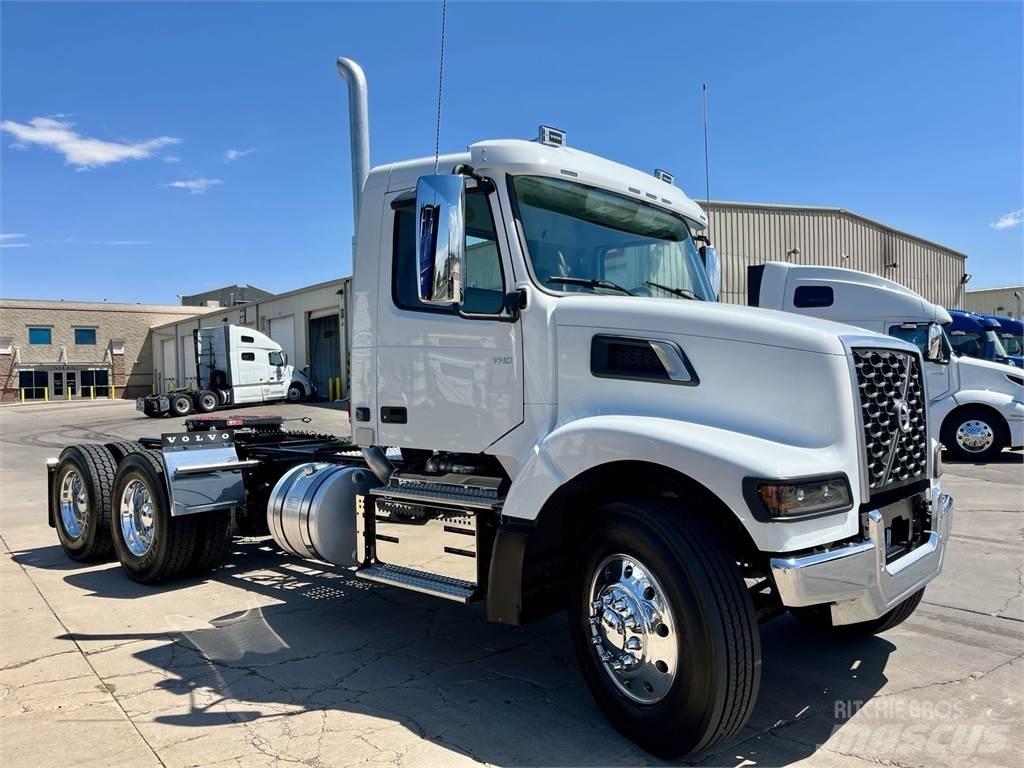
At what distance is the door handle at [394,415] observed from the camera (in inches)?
170

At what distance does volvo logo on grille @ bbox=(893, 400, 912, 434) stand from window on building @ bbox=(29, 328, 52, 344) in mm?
59629

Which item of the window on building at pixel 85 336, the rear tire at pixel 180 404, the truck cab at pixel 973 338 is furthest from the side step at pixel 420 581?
the window on building at pixel 85 336

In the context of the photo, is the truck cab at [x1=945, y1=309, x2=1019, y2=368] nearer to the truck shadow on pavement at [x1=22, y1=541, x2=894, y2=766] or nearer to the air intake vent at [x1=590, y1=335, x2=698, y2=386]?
the truck shadow on pavement at [x1=22, y1=541, x2=894, y2=766]

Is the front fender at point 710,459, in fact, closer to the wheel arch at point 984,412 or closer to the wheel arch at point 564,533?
the wheel arch at point 564,533

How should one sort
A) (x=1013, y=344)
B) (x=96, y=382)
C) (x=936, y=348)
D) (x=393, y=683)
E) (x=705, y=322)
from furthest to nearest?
(x=96, y=382), (x=1013, y=344), (x=936, y=348), (x=393, y=683), (x=705, y=322)

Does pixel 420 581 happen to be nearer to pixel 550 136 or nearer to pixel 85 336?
pixel 550 136

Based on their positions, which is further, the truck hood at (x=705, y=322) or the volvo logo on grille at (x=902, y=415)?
the volvo logo on grille at (x=902, y=415)

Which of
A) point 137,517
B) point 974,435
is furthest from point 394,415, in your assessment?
point 974,435

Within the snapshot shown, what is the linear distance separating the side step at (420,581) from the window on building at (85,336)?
189 feet

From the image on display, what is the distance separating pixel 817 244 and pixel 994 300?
22.5 metres

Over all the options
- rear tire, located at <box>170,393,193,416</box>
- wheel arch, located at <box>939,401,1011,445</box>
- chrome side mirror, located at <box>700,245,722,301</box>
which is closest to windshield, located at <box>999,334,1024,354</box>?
wheel arch, located at <box>939,401,1011,445</box>

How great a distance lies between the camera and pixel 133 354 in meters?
55.2

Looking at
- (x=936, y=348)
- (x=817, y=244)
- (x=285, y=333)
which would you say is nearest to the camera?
(x=936, y=348)

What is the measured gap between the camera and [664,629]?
311 centimetres
